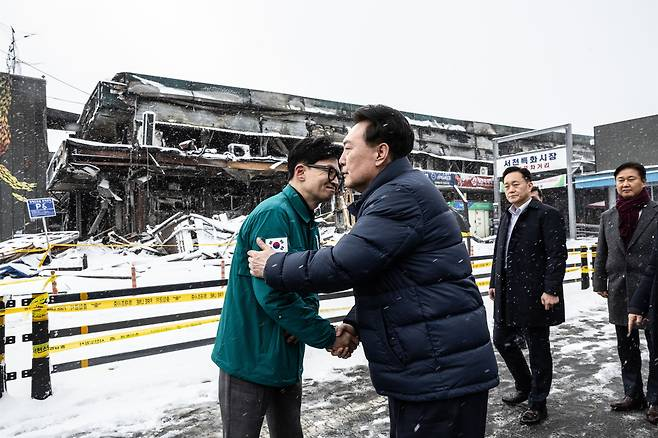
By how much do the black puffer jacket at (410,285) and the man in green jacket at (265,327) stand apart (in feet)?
0.89

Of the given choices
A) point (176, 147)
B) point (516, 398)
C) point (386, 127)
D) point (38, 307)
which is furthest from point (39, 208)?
point (386, 127)

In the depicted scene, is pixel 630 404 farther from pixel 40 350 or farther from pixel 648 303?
pixel 40 350

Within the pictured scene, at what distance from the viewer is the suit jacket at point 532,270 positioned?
4.11m

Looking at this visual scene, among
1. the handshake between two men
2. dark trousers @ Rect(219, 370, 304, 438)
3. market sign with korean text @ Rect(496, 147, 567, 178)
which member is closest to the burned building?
market sign with korean text @ Rect(496, 147, 567, 178)

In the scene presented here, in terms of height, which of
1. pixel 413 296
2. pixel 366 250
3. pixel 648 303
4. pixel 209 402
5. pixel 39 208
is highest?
Result: pixel 39 208

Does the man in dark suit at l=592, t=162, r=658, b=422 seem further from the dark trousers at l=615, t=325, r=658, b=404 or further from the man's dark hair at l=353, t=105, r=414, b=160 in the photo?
the man's dark hair at l=353, t=105, r=414, b=160

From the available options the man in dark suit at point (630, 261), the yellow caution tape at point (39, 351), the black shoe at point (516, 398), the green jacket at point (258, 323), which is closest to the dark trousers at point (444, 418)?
the green jacket at point (258, 323)

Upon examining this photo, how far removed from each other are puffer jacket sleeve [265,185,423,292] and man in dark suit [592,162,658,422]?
3.33 m

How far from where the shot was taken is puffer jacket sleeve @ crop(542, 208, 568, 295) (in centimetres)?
408

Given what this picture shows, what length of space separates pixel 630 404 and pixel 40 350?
5.90m

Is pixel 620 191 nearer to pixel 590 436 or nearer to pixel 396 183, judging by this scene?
pixel 590 436

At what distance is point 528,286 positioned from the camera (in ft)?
13.8

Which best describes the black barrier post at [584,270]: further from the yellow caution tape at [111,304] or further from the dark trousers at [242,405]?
the dark trousers at [242,405]

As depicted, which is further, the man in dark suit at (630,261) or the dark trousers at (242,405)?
the man in dark suit at (630,261)
